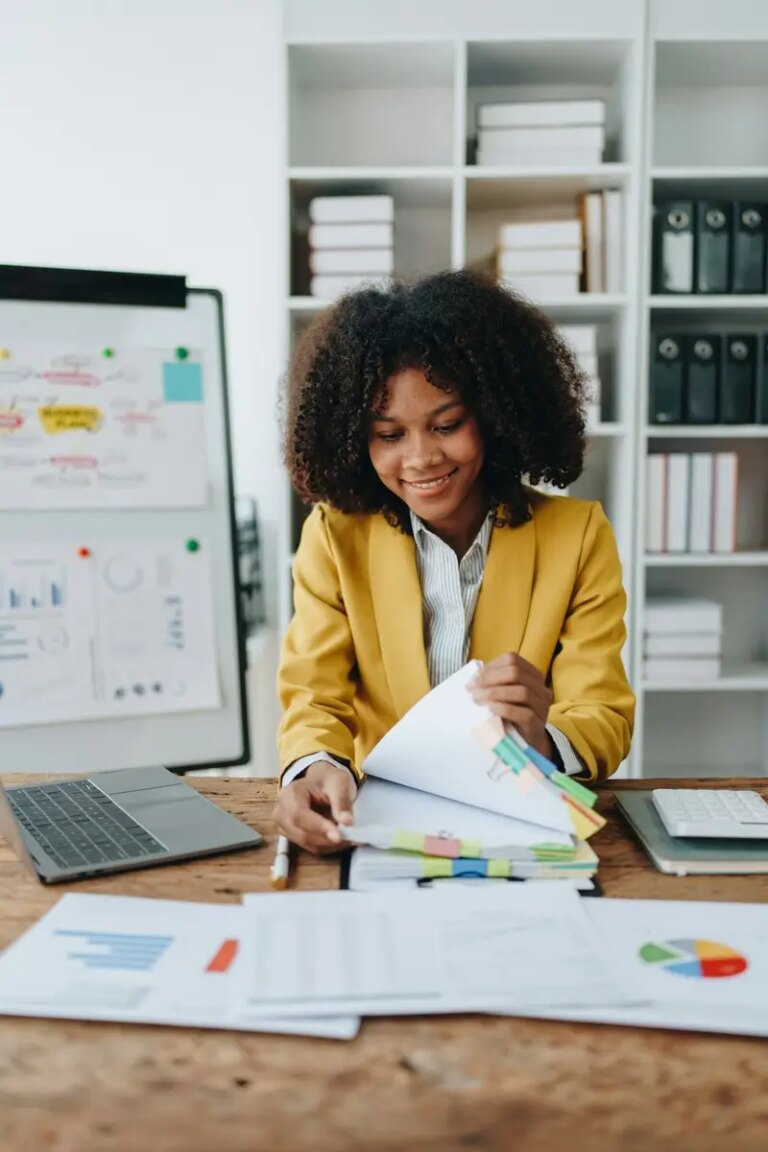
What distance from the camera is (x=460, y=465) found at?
1.44 m

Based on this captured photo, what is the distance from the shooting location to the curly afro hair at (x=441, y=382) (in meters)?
1.42

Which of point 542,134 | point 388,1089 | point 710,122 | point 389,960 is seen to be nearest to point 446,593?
point 389,960

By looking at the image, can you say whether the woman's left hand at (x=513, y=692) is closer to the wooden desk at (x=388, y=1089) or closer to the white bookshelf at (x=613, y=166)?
the wooden desk at (x=388, y=1089)

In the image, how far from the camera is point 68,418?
1655mm

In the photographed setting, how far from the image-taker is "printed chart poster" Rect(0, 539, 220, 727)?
1.63 metres

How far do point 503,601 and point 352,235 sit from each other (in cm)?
147

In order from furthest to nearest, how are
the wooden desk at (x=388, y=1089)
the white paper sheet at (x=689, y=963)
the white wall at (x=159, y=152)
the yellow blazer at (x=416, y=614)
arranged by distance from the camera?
the white wall at (x=159, y=152)
the yellow blazer at (x=416, y=614)
the white paper sheet at (x=689, y=963)
the wooden desk at (x=388, y=1089)

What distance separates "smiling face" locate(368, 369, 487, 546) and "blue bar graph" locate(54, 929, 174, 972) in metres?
0.80

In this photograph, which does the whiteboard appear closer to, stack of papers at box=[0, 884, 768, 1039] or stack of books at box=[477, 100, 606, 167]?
stack of papers at box=[0, 884, 768, 1039]

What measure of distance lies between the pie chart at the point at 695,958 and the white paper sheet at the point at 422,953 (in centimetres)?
4

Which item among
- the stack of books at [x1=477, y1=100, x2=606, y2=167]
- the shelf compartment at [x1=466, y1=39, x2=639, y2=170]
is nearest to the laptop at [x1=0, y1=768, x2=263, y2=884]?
the stack of books at [x1=477, y1=100, x2=606, y2=167]

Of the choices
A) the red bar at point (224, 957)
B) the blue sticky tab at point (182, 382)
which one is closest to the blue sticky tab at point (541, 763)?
the red bar at point (224, 957)

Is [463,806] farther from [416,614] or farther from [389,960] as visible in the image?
[416,614]

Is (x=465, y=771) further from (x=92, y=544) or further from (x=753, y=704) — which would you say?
(x=753, y=704)
